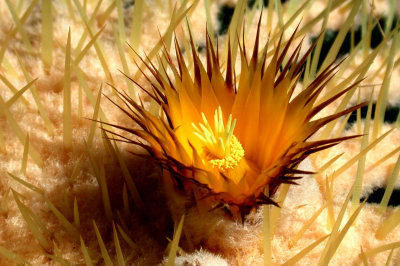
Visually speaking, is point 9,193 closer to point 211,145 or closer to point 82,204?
point 82,204

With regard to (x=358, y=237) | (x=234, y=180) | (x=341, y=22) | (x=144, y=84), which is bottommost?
(x=358, y=237)

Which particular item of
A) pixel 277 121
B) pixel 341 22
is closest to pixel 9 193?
pixel 277 121

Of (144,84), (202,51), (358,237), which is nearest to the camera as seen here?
(358,237)

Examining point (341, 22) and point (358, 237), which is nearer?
point (358, 237)

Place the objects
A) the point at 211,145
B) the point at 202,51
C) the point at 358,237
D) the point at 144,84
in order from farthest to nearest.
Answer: the point at 202,51 → the point at 144,84 → the point at 358,237 → the point at 211,145
